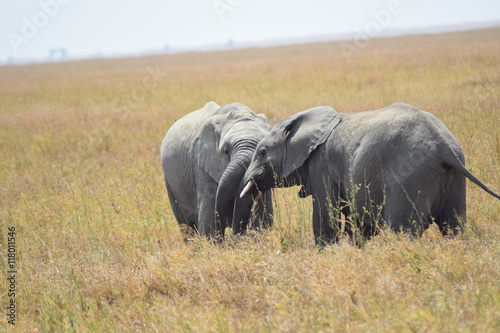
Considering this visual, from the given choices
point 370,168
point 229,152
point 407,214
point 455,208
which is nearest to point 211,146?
point 229,152

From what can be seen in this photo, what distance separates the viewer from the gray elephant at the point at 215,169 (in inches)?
241

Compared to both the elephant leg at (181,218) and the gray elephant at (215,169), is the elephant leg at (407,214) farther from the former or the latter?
the elephant leg at (181,218)

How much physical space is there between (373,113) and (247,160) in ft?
4.47

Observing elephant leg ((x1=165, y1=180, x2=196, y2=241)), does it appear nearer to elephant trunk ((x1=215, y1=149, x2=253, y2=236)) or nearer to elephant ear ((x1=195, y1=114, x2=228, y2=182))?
elephant ear ((x1=195, y1=114, x2=228, y2=182))

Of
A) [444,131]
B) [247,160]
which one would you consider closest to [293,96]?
[247,160]

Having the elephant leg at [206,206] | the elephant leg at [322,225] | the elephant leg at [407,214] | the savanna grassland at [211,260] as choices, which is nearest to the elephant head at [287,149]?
the elephant leg at [322,225]

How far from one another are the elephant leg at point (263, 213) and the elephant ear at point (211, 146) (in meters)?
0.51

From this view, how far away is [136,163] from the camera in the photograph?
11.5 metres

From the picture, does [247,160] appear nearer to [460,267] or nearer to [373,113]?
[373,113]

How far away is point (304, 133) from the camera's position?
5.81 metres

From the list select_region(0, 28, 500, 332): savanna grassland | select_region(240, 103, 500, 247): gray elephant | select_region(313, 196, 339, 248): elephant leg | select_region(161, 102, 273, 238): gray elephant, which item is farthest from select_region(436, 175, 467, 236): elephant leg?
select_region(161, 102, 273, 238): gray elephant

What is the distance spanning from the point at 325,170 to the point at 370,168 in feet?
2.27

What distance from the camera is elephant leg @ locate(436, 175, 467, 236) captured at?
16.2ft

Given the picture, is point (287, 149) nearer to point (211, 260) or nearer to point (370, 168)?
point (370, 168)
